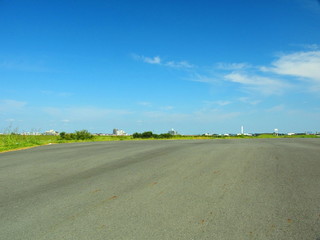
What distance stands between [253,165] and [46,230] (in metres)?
5.80

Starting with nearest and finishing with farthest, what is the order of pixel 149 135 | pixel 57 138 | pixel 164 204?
pixel 164 204 → pixel 57 138 → pixel 149 135

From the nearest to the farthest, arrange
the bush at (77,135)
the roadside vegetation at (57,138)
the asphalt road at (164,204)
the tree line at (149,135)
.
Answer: the asphalt road at (164,204)
the roadside vegetation at (57,138)
the bush at (77,135)
the tree line at (149,135)

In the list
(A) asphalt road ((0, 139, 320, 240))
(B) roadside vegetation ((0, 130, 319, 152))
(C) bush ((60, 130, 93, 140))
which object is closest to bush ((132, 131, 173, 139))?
(B) roadside vegetation ((0, 130, 319, 152))

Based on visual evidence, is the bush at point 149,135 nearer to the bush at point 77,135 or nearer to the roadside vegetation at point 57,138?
the roadside vegetation at point 57,138

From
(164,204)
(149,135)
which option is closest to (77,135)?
(149,135)

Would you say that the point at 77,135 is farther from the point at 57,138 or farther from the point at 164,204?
the point at 164,204

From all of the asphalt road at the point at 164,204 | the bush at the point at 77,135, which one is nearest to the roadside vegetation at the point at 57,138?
the bush at the point at 77,135

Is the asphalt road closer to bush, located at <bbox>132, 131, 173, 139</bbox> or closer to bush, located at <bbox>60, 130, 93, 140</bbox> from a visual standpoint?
bush, located at <bbox>60, 130, 93, 140</bbox>

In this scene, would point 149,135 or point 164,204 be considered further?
point 149,135

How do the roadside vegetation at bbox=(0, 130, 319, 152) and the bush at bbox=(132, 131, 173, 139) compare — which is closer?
the roadside vegetation at bbox=(0, 130, 319, 152)

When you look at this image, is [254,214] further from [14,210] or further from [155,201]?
[14,210]

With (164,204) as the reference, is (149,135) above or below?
Result: above

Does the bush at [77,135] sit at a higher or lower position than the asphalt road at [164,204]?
higher

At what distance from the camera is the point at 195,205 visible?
3.98 m
